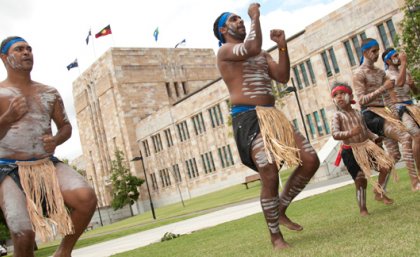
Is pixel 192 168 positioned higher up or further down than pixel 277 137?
higher up

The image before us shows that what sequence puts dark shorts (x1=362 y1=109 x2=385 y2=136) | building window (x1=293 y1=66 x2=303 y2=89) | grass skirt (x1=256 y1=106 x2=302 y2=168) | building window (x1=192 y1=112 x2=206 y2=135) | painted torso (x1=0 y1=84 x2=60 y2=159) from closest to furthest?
1. painted torso (x1=0 y1=84 x2=60 y2=159)
2. grass skirt (x1=256 y1=106 x2=302 y2=168)
3. dark shorts (x1=362 y1=109 x2=385 y2=136)
4. building window (x1=293 y1=66 x2=303 y2=89)
5. building window (x1=192 y1=112 x2=206 y2=135)

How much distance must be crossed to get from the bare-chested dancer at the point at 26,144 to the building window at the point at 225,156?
40.5 meters

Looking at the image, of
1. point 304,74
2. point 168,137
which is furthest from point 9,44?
point 168,137

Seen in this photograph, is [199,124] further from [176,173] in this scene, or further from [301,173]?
[301,173]

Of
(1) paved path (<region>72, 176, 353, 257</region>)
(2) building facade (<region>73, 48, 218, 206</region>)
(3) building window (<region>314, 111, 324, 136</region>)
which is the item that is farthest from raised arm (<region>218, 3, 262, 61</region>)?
(2) building facade (<region>73, 48, 218, 206</region>)

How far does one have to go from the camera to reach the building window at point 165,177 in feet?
181

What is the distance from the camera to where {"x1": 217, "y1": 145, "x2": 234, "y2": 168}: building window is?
147 ft

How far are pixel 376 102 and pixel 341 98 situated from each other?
82cm

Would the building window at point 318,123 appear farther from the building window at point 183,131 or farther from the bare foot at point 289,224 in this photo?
the bare foot at point 289,224

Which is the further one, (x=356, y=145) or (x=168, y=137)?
(x=168, y=137)

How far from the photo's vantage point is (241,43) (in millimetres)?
4855

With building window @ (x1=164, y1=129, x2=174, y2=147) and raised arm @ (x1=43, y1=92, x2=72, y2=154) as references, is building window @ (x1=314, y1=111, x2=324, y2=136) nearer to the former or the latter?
building window @ (x1=164, y1=129, x2=174, y2=147)

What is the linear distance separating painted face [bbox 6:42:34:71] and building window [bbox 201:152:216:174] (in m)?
43.1

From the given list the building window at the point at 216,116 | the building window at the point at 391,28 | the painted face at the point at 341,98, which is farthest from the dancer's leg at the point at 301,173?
the building window at the point at 216,116
